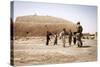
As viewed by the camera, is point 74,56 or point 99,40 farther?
point 99,40

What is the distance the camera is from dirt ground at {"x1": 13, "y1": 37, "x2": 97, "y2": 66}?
7.90 feet

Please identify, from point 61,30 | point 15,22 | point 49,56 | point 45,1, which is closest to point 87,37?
point 61,30

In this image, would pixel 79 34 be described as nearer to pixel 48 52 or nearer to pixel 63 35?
pixel 63 35

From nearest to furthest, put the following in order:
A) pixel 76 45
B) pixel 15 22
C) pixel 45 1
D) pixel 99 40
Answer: pixel 15 22 < pixel 45 1 < pixel 76 45 < pixel 99 40

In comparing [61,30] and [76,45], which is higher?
[61,30]

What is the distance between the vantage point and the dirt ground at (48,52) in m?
2.41

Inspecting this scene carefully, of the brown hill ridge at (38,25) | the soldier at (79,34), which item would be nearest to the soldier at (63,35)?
the brown hill ridge at (38,25)

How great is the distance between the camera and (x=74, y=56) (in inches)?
106

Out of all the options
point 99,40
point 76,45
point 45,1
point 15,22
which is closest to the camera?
point 15,22

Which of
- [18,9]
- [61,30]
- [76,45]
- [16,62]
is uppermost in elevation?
[18,9]

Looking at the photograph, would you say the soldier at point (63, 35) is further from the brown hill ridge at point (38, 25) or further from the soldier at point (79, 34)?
the soldier at point (79, 34)

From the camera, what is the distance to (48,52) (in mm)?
2553

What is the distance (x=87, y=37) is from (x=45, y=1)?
85 centimetres

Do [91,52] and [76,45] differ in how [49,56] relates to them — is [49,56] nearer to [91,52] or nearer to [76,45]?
[76,45]
